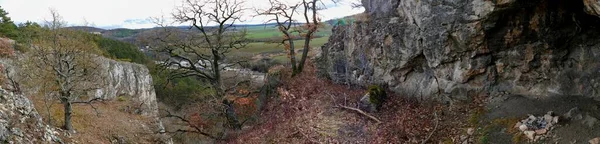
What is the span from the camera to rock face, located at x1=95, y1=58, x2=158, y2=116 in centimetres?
3309

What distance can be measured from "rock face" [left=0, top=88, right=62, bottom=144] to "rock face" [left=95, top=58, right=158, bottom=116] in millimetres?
16261

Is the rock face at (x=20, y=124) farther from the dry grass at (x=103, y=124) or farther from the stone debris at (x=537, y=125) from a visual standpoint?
the stone debris at (x=537, y=125)

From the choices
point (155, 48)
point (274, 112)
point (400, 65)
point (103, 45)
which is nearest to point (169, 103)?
point (103, 45)

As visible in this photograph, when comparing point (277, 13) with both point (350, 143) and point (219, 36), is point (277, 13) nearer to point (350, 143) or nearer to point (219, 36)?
point (219, 36)

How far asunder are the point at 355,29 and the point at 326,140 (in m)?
6.85

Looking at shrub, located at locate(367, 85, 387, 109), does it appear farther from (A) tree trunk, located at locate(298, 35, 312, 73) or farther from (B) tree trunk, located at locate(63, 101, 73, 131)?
(B) tree trunk, located at locate(63, 101, 73, 131)

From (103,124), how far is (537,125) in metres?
21.5

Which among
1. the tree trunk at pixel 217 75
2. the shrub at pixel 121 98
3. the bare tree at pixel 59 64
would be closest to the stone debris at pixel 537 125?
the tree trunk at pixel 217 75

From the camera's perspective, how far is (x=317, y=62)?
2138 centimetres

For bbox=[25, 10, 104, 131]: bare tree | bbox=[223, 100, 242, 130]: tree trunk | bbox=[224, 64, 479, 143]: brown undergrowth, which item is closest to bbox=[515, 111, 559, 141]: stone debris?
bbox=[224, 64, 479, 143]: brown undergrowth

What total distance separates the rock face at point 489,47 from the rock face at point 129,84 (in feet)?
74.4

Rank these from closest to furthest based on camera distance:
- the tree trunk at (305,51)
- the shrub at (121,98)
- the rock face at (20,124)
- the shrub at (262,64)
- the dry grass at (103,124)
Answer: the rock face at (20,124)
the tree trunk at (305,51)
the dry grass at (103,124)
the shrub at (121,98)
the shrub at (262,64)

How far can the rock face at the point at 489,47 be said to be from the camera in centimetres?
1037

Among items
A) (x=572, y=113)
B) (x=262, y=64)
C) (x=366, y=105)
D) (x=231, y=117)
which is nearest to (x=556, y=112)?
(x=572, y=113)
